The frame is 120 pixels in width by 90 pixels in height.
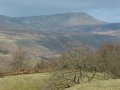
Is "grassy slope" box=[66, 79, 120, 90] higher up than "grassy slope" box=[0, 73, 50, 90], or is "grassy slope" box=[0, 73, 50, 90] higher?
"grassy slope" box=[66, 79, 120, 90]

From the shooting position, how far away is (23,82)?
276ft

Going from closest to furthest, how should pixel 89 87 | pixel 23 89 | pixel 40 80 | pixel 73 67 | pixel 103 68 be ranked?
pixel 89 87, pixel 73 67, pixel 23 89, pixel 40 80, pixel 103 68

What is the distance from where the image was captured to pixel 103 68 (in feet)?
326

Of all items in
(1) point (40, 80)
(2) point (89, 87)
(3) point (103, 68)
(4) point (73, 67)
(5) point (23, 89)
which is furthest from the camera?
(3) point (103, 68)

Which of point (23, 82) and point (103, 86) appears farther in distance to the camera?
point (23, 82)

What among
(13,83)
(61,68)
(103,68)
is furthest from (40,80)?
(103,68)

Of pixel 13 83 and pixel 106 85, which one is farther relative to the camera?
pixel 13 83

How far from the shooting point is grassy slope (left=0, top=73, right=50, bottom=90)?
80.4 meters

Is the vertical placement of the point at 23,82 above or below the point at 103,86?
below

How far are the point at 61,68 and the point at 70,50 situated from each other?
5.48 meters

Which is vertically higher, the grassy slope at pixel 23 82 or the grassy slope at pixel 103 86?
the grassy slope at pixel 103 86

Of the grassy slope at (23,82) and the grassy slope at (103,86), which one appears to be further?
the grassy slope at (23,82)

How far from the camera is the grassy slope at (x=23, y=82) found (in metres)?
80.4

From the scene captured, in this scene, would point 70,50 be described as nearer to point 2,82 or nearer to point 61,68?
point 61,68
